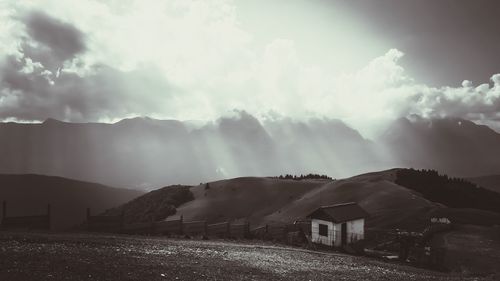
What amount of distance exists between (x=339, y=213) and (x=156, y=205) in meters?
65.2

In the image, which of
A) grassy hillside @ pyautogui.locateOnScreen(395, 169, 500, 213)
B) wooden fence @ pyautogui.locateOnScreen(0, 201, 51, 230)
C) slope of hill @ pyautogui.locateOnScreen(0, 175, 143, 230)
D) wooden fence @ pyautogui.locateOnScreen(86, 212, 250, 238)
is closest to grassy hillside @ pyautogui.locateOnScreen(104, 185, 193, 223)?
slope of hill @ pyautogui.locateOnScreen(0, 175, 143, 230)

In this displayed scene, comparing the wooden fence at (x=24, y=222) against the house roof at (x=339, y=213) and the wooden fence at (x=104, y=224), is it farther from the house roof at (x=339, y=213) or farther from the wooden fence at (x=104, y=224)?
the house roof at (x=339, y=213)

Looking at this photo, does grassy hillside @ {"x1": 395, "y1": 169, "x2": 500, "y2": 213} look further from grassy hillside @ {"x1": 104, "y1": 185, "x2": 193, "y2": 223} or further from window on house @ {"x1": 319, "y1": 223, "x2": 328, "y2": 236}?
grassy hillside @ {"x1": 104, "y1": 185, "x2": 193, "y2": 223}

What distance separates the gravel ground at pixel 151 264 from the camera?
1701 centimetres

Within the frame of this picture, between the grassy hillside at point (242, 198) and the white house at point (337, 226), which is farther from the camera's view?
the grassy hillside at point (242, 198)

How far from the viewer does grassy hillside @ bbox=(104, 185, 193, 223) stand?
306ft

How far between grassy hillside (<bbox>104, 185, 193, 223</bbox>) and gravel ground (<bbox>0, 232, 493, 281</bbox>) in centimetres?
6461

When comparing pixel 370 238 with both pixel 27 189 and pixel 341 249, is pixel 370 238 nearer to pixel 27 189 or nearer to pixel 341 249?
pixel 341 249

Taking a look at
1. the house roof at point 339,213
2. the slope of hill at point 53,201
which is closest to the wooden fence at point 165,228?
the house roof at point 339,213

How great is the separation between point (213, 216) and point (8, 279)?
70.2 meters

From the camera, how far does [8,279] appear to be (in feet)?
48.5

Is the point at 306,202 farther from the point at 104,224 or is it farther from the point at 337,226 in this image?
the point at 104,224

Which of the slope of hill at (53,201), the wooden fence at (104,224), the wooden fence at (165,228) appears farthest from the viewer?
the slope of hill at (53,201)

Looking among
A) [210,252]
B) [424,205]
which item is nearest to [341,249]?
[210,252]
